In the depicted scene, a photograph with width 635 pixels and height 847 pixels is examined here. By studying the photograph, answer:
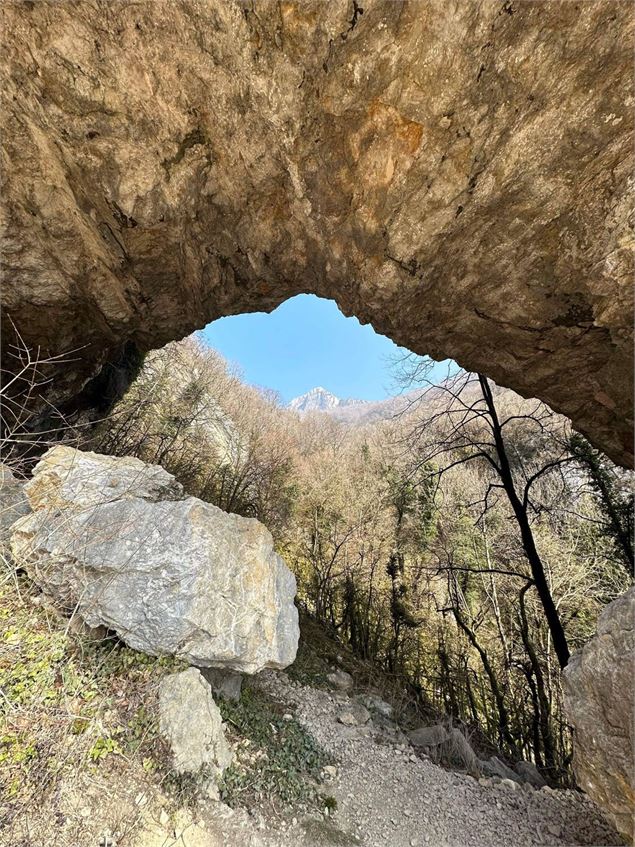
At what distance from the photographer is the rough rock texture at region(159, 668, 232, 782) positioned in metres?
2.66

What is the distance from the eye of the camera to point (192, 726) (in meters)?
2.78

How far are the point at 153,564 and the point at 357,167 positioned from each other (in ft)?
12.1

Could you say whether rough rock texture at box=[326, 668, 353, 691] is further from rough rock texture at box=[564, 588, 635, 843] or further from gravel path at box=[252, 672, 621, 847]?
rough rock texture at box=[564, 588, 635, 843]

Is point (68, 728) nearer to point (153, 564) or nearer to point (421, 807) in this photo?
point (153, 564)

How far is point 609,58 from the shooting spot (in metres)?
1.89

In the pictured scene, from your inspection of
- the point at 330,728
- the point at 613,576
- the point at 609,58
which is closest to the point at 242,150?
the point at 609,58

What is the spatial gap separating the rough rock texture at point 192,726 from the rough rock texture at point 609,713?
8.73ft

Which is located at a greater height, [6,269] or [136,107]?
[136,107]

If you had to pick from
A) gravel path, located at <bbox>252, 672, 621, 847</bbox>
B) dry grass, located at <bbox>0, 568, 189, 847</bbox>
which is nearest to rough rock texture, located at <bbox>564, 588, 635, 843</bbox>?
gravel path, located at <bbox>252, 672, 621, 847</bbox>

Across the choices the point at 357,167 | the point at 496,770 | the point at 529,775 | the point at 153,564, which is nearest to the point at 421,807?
the point at 496,770

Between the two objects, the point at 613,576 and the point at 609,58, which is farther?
the point at 613,576

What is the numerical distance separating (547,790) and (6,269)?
25.5 feet

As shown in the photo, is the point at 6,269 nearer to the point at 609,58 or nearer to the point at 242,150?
the point at 242,150

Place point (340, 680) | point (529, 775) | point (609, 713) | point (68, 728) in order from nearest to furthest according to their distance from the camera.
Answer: point (609, 713) → point (68, 728) → point (529, 775) → point (340, 680)
